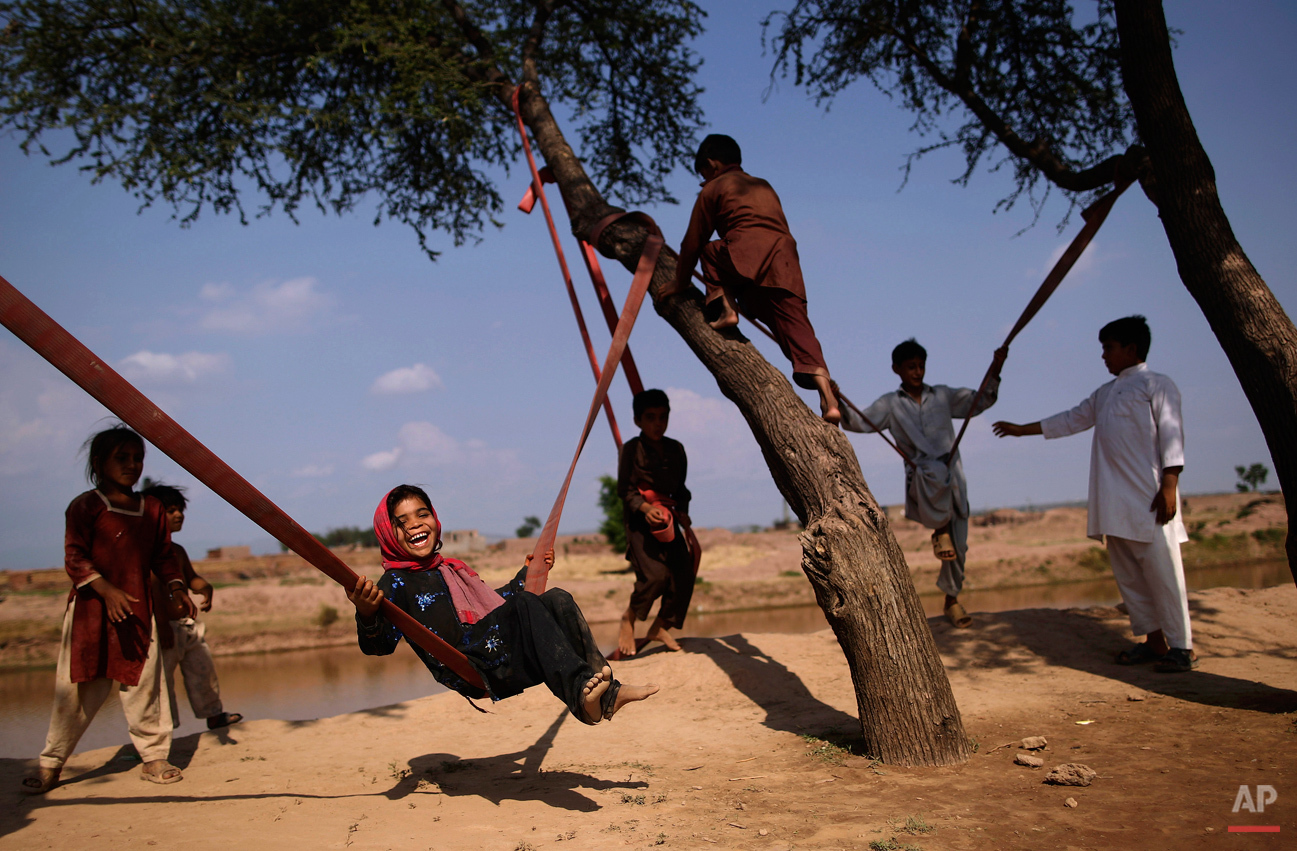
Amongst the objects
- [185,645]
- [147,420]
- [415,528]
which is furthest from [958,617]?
[147,420]

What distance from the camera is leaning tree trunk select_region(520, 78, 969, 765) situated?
139 inches

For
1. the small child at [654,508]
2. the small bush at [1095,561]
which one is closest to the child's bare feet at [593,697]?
the small child at [654,508]

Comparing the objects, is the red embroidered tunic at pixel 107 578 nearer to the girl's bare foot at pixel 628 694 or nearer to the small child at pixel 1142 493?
the girl's bare foot at pixel 628 694

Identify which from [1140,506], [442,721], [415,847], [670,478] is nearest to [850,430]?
[670,478]

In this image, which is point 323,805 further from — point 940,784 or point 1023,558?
point 1023,558

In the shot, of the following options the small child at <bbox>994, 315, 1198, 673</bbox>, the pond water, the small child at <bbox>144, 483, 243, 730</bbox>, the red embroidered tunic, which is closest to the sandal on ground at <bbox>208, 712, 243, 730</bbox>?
the small child at <bbox>144, 483, 243, 730</bbox>

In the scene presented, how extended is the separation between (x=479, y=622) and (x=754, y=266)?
220cm

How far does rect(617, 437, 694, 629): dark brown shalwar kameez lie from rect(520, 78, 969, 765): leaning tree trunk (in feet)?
5.33

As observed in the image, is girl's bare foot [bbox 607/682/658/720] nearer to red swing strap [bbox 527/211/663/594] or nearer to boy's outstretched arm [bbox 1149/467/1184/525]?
red swing strap [bbox 527/211/663/594]

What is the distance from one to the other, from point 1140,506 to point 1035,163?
9.06ft

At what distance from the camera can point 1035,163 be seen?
5984mm

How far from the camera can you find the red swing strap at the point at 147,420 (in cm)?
252

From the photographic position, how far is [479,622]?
339cm

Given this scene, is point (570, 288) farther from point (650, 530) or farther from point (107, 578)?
point (107, 578)
